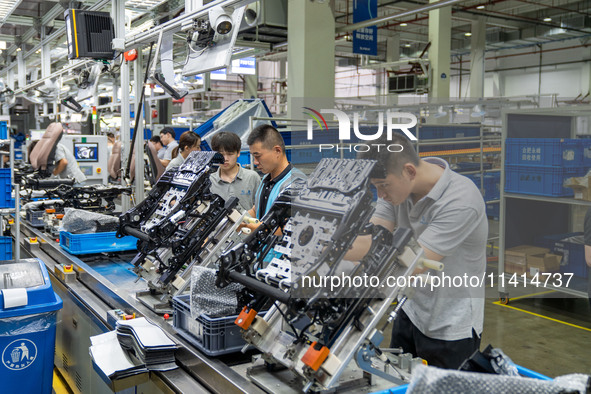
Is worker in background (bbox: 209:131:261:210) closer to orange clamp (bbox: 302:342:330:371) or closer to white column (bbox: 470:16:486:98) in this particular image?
orange clamp (bbox: 302:342:330:371)

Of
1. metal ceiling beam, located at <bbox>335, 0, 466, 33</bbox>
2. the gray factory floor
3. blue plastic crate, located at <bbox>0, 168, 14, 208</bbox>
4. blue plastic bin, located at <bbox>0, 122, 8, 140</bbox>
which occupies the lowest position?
the gray factory floor

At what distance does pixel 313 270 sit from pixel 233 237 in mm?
1114

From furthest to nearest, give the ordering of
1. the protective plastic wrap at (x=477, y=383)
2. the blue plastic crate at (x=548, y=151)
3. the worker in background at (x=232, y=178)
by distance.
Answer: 1. the blue plastic crate at (x=548, y=151)
2. the worker in background at (x=232, y=178)
3. the protective plastic wrap at (x=477, y=383)

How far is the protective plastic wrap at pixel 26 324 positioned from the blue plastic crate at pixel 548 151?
442 centimetres

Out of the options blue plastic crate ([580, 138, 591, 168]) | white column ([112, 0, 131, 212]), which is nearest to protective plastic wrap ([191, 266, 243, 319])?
white column ([112, 0, 131, 212])

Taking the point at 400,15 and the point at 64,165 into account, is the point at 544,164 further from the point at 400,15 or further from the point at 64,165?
the point at 64,165

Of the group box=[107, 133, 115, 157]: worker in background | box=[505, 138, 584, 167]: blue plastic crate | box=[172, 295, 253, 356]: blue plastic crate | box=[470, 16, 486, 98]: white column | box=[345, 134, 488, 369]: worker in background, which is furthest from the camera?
box=[470, 16, 486, 98]: white column

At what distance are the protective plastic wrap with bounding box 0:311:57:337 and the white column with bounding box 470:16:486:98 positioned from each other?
12.7 m

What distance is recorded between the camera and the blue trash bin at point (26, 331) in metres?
2.87

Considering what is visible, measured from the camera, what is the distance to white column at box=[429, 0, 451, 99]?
35.3 feet

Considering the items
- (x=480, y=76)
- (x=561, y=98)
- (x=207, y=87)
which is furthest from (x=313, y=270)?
(x=561, y=98)

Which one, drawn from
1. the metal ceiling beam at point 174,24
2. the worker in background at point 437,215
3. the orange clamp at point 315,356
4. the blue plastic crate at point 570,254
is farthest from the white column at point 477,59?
the orange clamp at point 315,356

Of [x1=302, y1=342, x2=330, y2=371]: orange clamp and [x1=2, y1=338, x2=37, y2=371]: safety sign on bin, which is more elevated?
[x1=302, y1=342, x2=330, y2=371]: orange clamp

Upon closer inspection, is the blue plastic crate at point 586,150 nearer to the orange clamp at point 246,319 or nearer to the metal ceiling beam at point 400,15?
the metal ceiling beam at point 400,15
